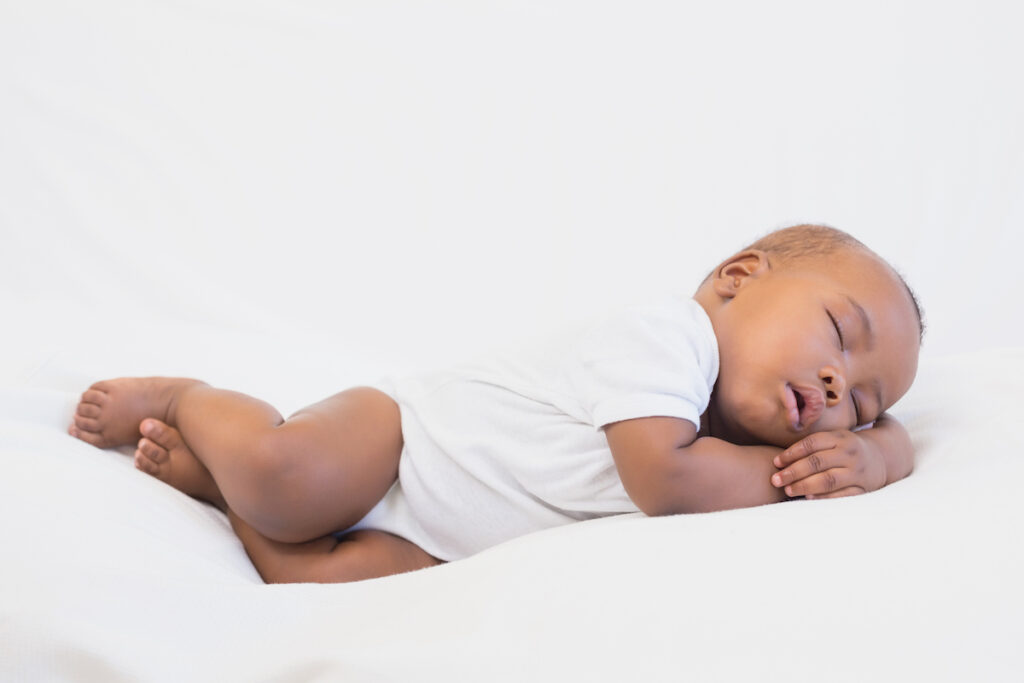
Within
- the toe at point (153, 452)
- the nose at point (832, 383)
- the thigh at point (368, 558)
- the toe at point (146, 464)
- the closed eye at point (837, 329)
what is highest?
the closed eye at point (837, 329)

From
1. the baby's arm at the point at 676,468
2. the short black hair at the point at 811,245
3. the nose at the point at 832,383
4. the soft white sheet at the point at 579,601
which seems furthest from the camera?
the short black hair at the point at 811,245

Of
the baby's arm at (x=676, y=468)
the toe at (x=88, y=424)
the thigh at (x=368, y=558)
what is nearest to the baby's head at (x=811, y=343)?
the baby's arm at (x=676, y=468)

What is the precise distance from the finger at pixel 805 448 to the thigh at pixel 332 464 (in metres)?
0.53

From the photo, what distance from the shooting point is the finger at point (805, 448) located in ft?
3.87

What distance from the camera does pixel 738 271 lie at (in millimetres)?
1367

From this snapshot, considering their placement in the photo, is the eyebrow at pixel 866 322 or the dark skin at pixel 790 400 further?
the eyebrow at pixel 866 322

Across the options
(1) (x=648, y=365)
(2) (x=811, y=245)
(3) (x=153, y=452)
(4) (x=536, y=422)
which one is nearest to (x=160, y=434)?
(3) (x=153, y=452)

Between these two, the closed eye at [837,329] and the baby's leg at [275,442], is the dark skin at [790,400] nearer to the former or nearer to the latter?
the closed eye at [837,329]

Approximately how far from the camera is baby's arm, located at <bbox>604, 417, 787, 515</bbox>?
111 cm

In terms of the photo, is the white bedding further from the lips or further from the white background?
the lips

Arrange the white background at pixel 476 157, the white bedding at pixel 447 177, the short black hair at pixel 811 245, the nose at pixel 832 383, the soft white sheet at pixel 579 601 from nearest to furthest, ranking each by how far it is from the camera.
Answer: the soft white sheet at pixel 579 601, the nose at pixel 832 383, the short black hair at pixel 811 245, the white bedding at pixel 447 177, the white background at pixel 476 157

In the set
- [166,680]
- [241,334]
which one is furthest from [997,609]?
[241,334]

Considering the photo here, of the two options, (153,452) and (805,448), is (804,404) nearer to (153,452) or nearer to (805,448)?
(805,448)

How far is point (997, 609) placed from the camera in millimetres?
819
